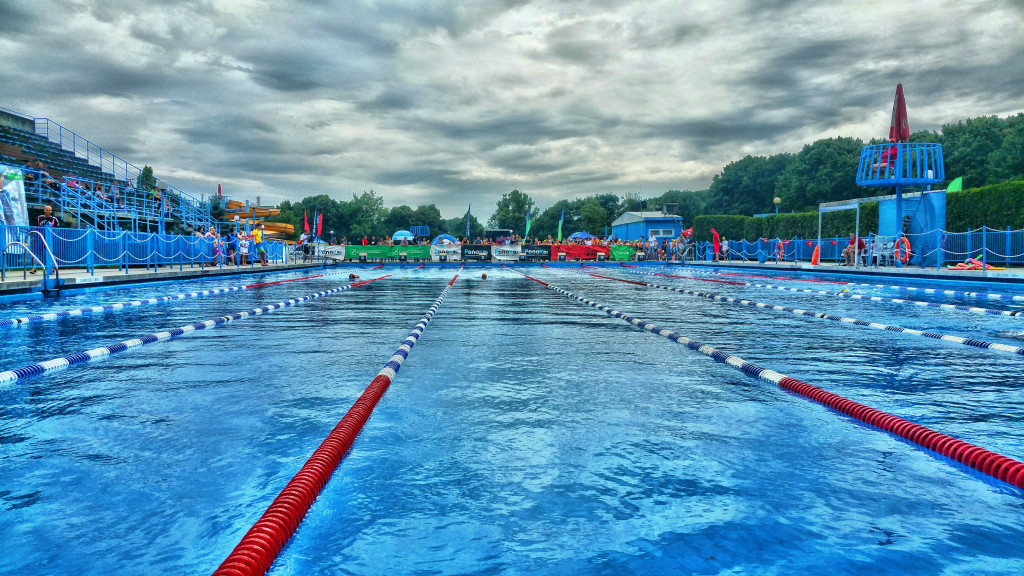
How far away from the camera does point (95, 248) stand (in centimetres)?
2073

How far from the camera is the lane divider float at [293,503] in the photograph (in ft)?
7.73

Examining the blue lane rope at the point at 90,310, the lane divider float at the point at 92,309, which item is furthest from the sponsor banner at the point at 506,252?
the blue lane rope at the point at 90,310

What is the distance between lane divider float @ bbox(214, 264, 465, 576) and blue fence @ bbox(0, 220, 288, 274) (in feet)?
45.2

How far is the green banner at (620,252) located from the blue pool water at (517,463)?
40239 mm

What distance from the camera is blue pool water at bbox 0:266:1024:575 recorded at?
2.55 metres

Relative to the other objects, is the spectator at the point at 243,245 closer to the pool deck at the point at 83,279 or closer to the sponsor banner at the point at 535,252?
the pool deck at the point at 83,279

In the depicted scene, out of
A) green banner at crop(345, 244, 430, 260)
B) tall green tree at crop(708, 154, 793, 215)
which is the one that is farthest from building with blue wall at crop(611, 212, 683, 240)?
green banner at crop(345, 244, 430, 260)

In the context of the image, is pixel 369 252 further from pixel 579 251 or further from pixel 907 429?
pixel 907 429

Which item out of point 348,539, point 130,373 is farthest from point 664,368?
point 130,373

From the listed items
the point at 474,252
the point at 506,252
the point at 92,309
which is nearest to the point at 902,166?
the point at 506,252

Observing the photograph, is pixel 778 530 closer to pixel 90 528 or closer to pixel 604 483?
pixel 604 483

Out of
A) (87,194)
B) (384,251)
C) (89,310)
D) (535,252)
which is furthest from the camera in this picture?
(535,252)

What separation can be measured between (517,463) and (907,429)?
95.0 inches

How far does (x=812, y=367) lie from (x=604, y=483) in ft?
13.3
